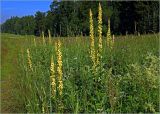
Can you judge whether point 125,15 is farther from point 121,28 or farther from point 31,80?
point 31,80

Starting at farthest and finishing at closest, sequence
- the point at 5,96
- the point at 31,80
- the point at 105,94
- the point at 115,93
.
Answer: the point at 5,96, the point at 31,80, the point at 105,94, the point at 115,93

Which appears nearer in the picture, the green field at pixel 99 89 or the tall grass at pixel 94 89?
the tall grass at pixel 94 89

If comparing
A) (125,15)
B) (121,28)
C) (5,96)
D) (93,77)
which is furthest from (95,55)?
(125,15)

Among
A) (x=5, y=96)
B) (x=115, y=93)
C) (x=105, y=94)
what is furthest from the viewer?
(x=5, y=96)

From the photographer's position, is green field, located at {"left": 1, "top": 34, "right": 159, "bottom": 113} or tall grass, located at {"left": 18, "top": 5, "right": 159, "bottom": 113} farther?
green field, located at {"left": 1, "top": 34, "right": 159, "bottom": 113}

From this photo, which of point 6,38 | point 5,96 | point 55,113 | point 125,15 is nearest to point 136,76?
point 55,113

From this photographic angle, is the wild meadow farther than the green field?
No

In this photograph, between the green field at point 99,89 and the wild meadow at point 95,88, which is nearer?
the wild meadow at point 95,88

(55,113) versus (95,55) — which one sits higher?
(95,55)

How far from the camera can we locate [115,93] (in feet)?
21.1

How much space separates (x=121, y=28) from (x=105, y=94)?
3319 centimetres

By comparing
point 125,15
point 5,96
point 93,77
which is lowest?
point 5,96

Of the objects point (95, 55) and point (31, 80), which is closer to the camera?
point (95, 55)

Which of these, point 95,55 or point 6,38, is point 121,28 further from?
point 95,55
